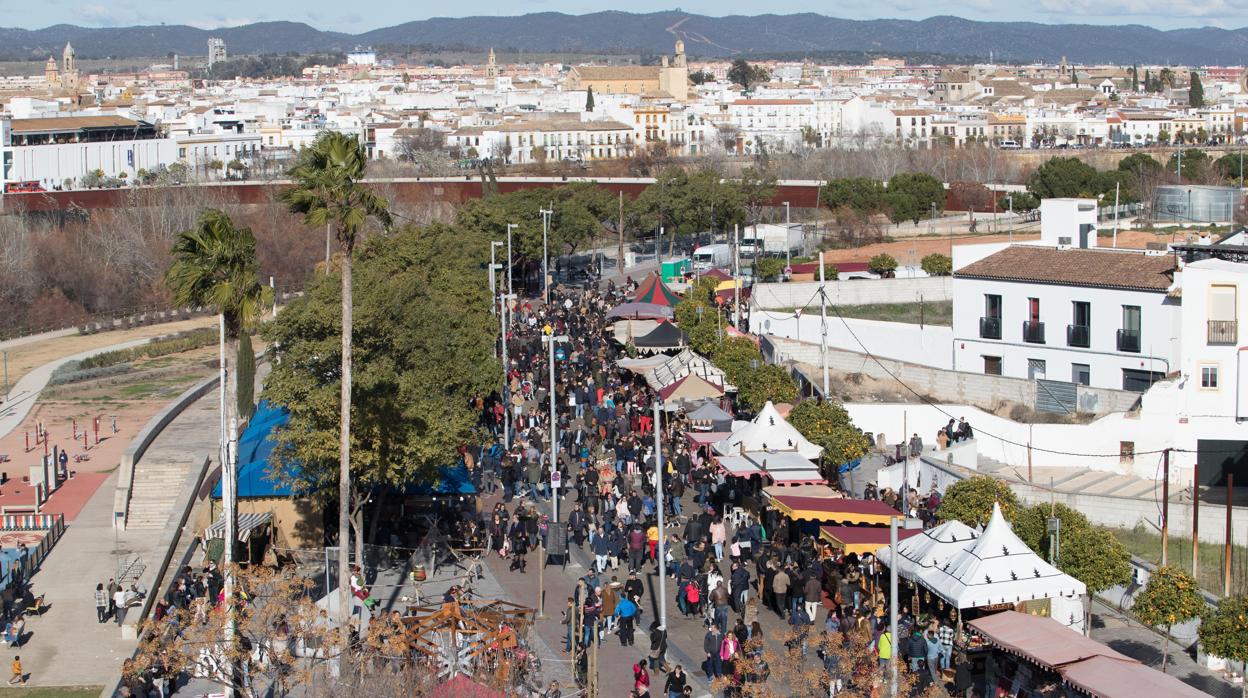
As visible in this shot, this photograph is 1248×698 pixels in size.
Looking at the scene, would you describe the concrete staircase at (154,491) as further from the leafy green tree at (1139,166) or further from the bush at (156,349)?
the leafy green tree at (1139,166)

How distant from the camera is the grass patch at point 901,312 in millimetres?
47469

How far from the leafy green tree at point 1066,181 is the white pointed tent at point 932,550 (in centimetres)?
6761

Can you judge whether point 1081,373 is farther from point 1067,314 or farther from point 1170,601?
point 1170,601

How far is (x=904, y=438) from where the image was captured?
32.0 meters

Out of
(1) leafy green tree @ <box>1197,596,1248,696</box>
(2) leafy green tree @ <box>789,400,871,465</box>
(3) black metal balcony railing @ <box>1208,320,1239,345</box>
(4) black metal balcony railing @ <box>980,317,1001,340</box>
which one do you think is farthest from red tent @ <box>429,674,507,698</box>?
(4) black metal balcony railing @ <box>980,317,1001,340</box>

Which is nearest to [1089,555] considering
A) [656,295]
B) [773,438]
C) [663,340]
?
[773,438]

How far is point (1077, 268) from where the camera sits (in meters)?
36.8

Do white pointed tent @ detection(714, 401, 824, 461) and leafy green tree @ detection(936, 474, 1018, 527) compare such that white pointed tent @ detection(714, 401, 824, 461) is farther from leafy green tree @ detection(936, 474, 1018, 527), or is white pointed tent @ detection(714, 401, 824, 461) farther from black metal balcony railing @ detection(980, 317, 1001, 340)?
black metal balcony railing @ detection(980, 317, 1001, 340)

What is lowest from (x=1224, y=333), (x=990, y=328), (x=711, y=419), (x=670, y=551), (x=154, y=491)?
(x=154, y=491)

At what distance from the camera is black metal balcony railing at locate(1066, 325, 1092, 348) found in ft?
119

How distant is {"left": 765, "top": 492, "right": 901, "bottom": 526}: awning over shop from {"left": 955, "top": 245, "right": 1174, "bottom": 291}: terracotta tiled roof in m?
13.8

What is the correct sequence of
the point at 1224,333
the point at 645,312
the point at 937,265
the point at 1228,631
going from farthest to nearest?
1. the point at 937,265
2. the point at 645,312
3. the point at 1224,333
4. the point at 1228,631

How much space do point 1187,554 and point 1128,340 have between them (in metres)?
11.9

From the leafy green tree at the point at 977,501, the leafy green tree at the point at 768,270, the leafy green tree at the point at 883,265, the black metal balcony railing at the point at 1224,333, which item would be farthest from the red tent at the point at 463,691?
the leafy green tree at the point at 768,270
